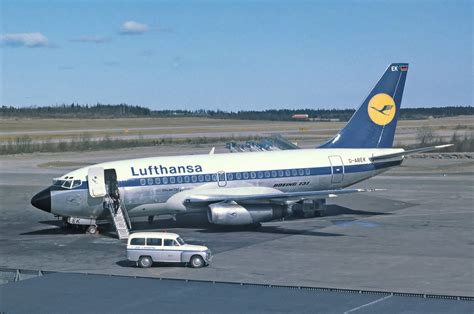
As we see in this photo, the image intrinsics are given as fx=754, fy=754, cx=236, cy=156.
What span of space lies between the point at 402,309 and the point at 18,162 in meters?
85.4

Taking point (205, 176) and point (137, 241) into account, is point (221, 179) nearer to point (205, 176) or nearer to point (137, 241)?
point (205, 176)

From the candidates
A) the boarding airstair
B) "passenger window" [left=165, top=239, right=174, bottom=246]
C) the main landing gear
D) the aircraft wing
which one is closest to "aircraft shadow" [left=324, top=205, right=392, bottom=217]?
the aircraft wing

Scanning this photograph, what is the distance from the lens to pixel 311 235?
139 ft

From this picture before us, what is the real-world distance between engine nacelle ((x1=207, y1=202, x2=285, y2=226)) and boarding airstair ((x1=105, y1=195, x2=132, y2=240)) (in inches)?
192

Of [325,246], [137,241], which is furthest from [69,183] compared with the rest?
[325,246]

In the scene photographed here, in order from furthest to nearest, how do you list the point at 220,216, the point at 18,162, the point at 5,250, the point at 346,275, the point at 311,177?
the point at 18,162
the point at 311,177
the point at 220,216
the point at 5,250
the point at 346,275

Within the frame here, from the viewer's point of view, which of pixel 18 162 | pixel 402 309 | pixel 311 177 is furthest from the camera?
pixel 18 162

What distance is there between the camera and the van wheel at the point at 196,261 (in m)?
33.9

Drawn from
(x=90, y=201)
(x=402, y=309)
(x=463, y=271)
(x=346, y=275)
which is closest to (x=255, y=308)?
(x=402, y=309)

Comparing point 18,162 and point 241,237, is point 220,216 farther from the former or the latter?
point 18,162

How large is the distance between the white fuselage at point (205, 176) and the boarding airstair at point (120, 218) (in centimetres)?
60

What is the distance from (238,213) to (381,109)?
15.2 metres

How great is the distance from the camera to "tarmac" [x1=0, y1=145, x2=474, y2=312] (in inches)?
1241

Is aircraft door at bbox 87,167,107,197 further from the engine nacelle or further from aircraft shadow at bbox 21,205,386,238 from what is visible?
the engine nacelle
